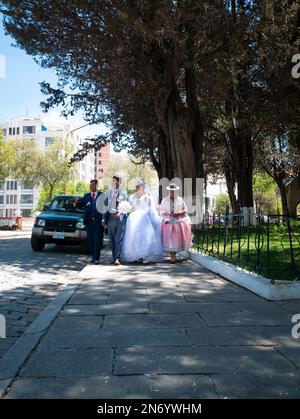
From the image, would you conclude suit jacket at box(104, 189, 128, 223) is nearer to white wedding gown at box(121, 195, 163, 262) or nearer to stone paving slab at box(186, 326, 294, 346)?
white wedding gown at box(121, 195, 163, 262)

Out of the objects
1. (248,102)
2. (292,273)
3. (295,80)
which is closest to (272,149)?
(248,102)

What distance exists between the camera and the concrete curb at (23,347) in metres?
3.33

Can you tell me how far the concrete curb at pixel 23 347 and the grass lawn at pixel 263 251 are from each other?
3237 mm

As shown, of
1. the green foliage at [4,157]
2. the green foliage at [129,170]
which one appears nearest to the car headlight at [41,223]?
the green foliage at [4,157]

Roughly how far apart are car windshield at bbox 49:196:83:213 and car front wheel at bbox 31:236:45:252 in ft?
4.44

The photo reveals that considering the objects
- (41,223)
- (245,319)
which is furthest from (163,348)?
(41,223)

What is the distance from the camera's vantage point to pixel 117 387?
123 inches

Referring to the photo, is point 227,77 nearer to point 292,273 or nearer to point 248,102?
point 248,102

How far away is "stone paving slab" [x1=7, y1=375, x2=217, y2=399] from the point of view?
118 inches

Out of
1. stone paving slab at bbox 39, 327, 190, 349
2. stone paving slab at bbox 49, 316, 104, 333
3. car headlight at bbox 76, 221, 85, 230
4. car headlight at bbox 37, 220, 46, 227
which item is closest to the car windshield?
car headlight at bbox 37, 220, 46, 227

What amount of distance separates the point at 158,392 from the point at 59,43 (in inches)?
569

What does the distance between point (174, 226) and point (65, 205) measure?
225 inches

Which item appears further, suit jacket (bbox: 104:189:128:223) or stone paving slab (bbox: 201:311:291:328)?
suit jacket (bbox: 104:189:128:223)

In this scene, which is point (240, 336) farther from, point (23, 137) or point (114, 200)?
point (23, 137)
